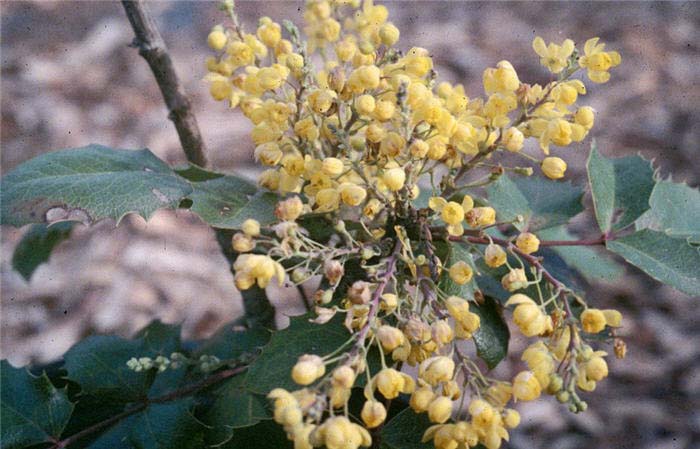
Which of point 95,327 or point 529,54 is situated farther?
point 529,54

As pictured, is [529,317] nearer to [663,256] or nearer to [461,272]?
[461,272]

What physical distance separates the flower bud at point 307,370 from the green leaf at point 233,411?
0.91 ft

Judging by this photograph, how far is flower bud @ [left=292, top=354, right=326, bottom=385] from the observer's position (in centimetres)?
78

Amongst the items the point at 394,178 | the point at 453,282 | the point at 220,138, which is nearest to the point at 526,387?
the point at 453,282

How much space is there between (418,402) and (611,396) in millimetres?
1870

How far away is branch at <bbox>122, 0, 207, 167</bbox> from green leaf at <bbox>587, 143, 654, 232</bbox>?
660mm

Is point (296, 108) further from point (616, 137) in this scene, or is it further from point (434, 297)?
point (616, 137)

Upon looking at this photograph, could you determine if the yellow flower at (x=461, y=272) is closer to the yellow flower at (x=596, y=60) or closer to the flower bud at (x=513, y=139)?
the flower bud at (x=513, y=139)

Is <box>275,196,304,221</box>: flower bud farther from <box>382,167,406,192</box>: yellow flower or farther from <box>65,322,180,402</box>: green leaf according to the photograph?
<box>65,322,180,402</box>: green leaf

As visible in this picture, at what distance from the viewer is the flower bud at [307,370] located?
78 cm

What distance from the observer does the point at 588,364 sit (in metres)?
0.87

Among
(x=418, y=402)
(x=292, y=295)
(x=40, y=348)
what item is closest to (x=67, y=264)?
(x=40, y=348)

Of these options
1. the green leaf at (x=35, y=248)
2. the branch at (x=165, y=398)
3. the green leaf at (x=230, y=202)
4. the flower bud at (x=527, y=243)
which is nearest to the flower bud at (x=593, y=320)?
the flower bud at (x=527, y=243)

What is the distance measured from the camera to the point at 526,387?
84 centimetres
